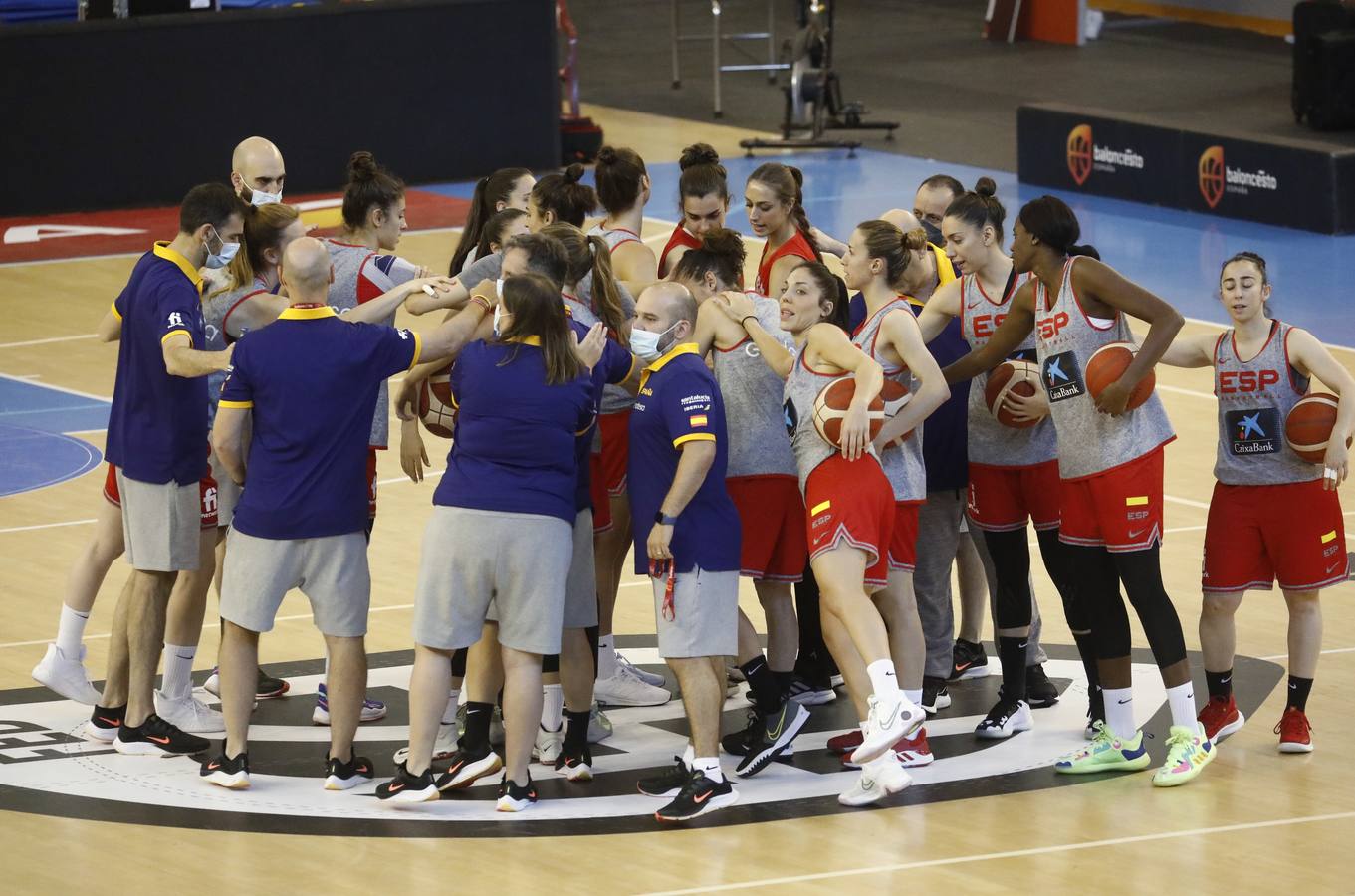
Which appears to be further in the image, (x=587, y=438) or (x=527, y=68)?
(x=527, y=68)

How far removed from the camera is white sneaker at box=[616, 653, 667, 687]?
8820 millimetres

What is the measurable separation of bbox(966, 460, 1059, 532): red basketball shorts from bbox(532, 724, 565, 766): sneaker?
1.78 metres

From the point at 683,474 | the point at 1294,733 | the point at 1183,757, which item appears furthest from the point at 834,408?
the point at 1294,733

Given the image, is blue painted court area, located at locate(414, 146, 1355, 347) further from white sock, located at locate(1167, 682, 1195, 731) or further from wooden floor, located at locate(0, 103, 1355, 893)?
wooden floor, located at locate(0, 103, 1355, 893)

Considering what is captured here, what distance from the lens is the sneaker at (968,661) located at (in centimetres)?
886

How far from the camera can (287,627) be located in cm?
979

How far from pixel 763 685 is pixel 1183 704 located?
4.92ft

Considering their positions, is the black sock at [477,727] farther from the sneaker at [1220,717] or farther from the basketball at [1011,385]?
the sneaker at [1220,717]

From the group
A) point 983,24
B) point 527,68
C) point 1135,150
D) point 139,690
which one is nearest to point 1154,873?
point 139,690

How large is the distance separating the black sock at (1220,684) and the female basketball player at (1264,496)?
0.01 m

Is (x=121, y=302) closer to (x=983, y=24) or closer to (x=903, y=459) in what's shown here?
(x=903, y=459)

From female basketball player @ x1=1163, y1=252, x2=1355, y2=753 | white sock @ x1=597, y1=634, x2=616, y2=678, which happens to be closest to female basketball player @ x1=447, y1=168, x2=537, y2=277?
white sock @ x1=597, y1=634, x2=616, y2=678

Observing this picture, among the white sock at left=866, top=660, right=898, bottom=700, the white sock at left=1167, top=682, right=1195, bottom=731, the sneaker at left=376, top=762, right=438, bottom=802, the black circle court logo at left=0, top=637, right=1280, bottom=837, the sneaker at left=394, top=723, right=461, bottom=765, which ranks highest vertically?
the white sock at left=866, top=660, right=898, bottom=700

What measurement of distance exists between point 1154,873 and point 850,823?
3.44 feet
